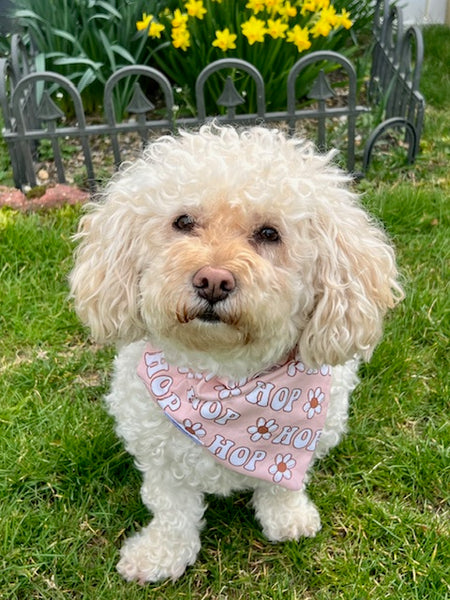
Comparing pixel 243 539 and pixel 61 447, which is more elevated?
pixel 61 447

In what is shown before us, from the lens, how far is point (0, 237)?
3.49m

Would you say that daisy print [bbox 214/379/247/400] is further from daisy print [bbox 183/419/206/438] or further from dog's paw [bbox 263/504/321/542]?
dog's paw [bbox 263/504/321/542]

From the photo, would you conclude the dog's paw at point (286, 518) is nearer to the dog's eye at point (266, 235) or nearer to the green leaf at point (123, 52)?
the dog's eye at point (266, 235)

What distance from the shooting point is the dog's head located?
165cm

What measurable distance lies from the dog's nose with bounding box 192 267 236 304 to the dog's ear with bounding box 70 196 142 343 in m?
0.33

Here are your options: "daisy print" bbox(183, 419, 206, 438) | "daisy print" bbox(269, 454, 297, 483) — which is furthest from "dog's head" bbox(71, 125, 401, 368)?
"daisy print" bbox(269, 454, 297, 483)

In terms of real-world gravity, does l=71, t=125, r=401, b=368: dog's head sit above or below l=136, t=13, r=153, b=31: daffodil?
below

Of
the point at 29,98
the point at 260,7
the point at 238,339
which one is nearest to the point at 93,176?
the point at 29,98

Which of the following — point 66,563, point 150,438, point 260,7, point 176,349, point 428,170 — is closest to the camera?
point 176,349

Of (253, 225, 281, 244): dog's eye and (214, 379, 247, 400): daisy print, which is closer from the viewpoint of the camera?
(253, 225, 281, 244): dog's eye

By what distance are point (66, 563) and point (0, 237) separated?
1.81 m

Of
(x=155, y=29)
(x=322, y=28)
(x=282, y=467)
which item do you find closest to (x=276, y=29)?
(x=322, y=28)

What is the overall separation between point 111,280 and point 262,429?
2.12ft

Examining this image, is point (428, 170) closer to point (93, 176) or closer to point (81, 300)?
point (93, 176)
